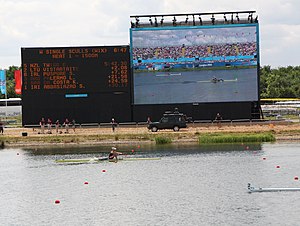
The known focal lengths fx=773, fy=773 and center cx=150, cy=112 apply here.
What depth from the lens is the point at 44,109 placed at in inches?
3378

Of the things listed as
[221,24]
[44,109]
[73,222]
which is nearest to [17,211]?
[73,222]

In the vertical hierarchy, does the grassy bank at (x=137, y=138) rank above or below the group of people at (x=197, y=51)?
below

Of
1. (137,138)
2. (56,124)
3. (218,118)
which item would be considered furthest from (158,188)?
(56,124)

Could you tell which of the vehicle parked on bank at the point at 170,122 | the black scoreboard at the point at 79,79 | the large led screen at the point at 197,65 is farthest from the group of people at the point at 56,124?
the vehicle parked on bank at the point at 170,122

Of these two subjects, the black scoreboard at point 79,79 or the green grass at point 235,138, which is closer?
the green grass at point 235,138

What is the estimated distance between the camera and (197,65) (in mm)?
85125

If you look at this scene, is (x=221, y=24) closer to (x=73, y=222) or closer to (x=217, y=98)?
(x=217, y=98)

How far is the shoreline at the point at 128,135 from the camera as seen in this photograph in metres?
82.8

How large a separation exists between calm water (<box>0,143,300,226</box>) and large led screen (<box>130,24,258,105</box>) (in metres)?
9.62

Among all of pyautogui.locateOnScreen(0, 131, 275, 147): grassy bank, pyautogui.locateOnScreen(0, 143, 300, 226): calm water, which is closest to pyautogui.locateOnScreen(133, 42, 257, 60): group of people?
pyautogui.locateOnScreen(0, 131, 275, 147): grassy bank

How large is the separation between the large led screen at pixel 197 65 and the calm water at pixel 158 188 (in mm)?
9618

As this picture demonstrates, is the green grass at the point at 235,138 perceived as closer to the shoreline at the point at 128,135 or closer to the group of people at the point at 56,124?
the shoreline at the point at 128,135

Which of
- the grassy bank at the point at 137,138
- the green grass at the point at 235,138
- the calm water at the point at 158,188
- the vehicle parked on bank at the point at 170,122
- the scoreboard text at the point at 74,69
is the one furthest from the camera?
the vehicle parked on bank at the point at 170,122

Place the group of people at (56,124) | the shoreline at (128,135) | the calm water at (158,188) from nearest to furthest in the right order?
the calm water at (158,188), the shoreline at (128,135), the group of people at (56,124)
